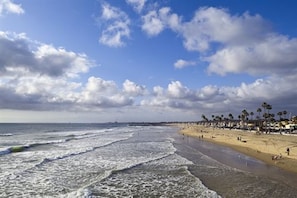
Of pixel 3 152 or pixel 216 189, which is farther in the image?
pixel 3 152

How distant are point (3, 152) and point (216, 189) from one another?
2962 centimetres

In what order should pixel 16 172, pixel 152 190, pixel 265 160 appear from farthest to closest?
pixel 265 160, pixel 16 172, pixel 152 190

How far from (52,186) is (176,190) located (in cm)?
796

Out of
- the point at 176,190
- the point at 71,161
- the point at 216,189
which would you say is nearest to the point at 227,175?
the point at 216,189

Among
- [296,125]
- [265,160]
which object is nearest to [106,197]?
[265,160]

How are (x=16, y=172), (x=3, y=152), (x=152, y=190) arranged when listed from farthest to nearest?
(x=3, y=152) → (x=16, y=172) → (x=152, y=190)

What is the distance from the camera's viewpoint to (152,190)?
18406mm

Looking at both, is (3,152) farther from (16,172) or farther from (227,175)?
(227,175)

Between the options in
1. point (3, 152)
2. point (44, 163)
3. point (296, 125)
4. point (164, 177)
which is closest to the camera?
point (164, 177)

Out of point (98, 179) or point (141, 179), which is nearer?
point (98, 179)

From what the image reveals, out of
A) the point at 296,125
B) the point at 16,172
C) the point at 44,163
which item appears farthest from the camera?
the point at 296,125

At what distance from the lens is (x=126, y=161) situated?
30750 mm

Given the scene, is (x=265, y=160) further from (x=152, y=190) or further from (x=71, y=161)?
(x=71, y=161)

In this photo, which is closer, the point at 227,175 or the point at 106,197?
the point at 106,197
